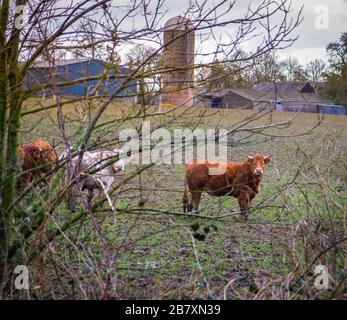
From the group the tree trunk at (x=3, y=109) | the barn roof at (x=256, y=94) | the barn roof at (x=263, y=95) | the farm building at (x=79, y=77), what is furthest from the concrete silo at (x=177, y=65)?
the tree trunk at (x=3, y=109)

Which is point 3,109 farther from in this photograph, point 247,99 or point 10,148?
point 247,99

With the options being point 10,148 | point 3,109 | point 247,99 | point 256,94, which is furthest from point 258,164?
point 3,109

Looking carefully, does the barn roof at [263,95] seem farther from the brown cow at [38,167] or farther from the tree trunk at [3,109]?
the tree trunk at [3,109]

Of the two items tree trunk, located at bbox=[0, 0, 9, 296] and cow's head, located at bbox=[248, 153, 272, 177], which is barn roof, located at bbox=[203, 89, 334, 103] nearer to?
tree trunk, located at bbox=[0, 0, 9, 296]

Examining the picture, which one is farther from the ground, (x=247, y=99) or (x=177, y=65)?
(x=177, y=65)

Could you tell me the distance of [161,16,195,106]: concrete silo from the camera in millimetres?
5258

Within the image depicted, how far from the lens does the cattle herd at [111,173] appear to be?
5148 millimetres

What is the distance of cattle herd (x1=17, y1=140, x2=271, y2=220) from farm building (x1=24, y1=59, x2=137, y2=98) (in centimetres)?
67

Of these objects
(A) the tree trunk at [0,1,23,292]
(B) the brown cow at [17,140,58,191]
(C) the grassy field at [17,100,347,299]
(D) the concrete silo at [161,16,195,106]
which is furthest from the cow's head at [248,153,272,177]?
(A) the tree trunk at [0,1,23,292]

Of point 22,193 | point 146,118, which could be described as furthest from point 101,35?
point 22,193

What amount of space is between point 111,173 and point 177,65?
1469mm

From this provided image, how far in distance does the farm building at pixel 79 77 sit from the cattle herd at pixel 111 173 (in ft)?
2.21

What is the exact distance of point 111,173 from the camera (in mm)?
5953
